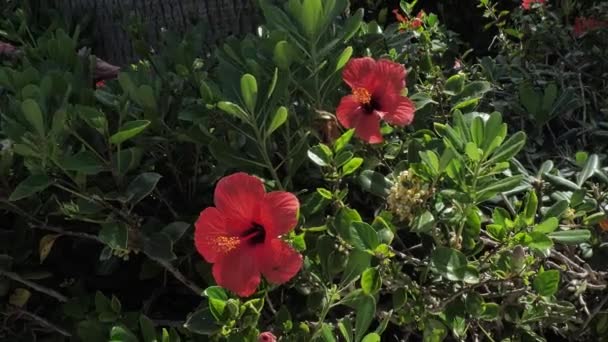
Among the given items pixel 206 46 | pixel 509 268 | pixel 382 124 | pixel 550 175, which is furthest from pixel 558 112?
pixel 206 46

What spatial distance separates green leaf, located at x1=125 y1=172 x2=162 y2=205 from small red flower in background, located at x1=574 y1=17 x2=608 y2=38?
175 cm

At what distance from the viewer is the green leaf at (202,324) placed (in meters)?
1.32

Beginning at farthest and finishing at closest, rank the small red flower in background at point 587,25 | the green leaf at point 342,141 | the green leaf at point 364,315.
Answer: the small red flower in background at point 587,25 < the green leaf at point 342,141 < the green leaf at point 364,315

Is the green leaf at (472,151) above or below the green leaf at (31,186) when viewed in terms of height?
above

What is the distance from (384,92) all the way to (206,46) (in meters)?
1.21

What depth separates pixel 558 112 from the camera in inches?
74.6

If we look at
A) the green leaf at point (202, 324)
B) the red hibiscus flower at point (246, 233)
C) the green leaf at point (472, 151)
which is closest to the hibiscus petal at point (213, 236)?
the red hibiscus flower at point (246, 233)

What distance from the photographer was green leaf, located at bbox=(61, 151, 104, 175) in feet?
4.42

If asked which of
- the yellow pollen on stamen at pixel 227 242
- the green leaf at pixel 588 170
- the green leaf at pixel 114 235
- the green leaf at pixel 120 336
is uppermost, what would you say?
the yellow pollen on stamen at pixel 227 242

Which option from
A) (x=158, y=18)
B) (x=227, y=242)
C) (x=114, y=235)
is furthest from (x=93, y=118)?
(x=158, y=18)

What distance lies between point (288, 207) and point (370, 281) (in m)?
0.18

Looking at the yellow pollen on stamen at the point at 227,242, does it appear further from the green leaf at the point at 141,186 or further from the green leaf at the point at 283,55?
the green leaf at the point at 283,55

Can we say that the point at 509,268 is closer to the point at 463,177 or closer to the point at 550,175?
the point at 463,177

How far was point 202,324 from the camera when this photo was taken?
4.37ft
